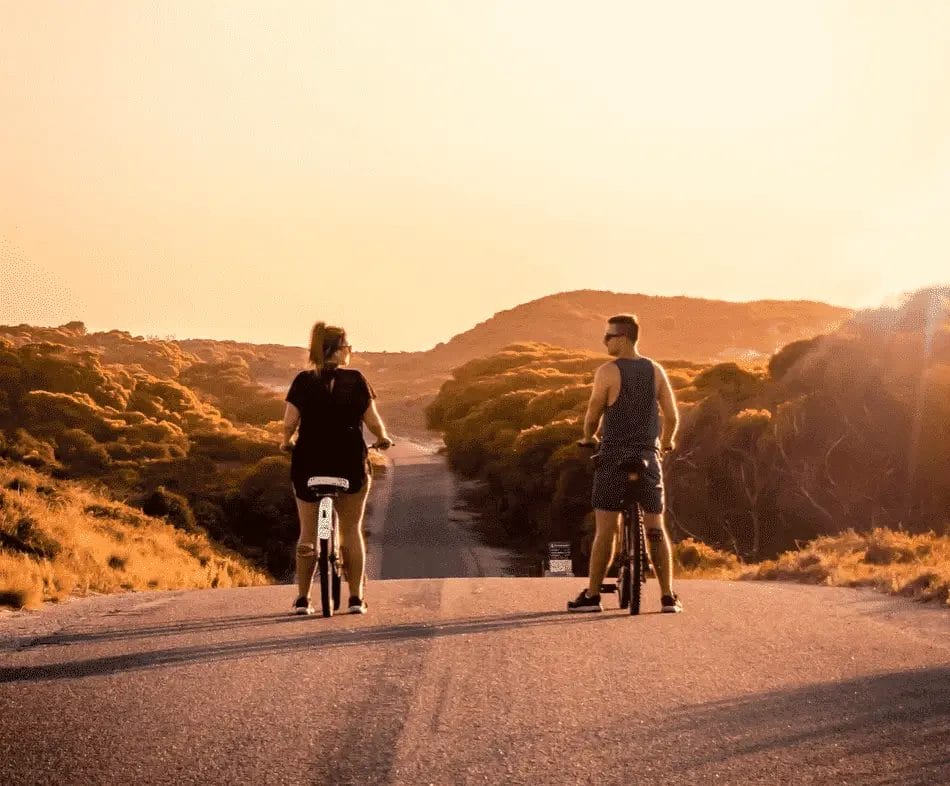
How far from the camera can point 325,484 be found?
31.3 ft

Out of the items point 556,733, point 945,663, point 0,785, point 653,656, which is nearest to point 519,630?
point 653,656

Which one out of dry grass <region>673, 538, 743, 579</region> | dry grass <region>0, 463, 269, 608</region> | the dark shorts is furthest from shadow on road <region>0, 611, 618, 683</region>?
dry grass <region>673, 538, 743, 579</region>

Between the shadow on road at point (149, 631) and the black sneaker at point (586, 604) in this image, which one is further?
the black sneaker at point (586, 604)

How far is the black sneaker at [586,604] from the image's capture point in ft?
32.8

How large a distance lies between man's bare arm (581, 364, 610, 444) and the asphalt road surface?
1.31 m

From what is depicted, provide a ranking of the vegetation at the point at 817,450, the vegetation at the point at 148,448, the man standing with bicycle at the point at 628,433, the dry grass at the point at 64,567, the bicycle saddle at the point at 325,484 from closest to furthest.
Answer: the bicycle saddle at the point at 325,484 < the man standing with bicycle at the point at 628,433 < the dry grass at the point at 64,567 < the vegetation at the point at 817,450 < the vegetation at the point at 148,448

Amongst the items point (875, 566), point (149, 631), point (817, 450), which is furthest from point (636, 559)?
point (817, 450)

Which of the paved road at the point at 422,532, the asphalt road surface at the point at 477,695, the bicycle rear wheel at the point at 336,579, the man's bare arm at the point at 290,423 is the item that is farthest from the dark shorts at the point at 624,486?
the paved road at the point at 422,532

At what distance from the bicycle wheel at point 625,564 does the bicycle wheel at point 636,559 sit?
0.27ft

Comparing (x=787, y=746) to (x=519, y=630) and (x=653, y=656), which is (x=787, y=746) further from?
(x=519, y=630)

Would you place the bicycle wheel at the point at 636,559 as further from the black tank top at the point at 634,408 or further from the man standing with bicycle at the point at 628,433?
the black tank top at the point at 634,408

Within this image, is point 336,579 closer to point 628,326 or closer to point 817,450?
point 628,326

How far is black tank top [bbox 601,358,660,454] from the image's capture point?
962 centimetres

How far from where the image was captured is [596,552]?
9.91 meters
